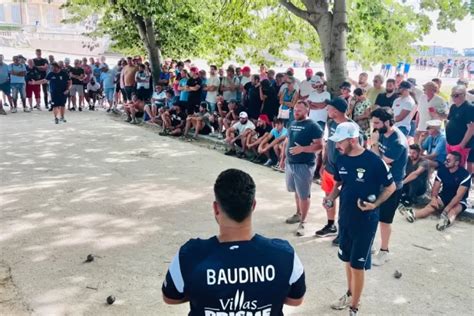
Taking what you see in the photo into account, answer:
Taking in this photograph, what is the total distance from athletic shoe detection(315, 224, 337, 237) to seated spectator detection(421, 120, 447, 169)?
7.82 ft

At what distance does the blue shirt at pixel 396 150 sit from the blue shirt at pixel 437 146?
2.57m

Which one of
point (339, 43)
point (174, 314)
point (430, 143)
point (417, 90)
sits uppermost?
point (339, 43)

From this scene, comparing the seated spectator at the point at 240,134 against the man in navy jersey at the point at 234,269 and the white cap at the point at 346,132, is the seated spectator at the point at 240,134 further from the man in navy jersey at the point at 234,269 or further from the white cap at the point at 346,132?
the man in navy jersey at the point at 234,269

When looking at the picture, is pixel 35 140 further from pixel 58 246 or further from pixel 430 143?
pixel 430 143

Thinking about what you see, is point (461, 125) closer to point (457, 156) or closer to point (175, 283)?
point (457, 156)

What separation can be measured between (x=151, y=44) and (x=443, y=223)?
532 inches

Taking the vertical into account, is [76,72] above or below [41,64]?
below

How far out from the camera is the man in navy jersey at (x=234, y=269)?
218 centimetres

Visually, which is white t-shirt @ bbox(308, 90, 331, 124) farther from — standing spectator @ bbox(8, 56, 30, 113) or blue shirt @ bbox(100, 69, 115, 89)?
standing spectator @ bbox(8, 56, 30, 113)

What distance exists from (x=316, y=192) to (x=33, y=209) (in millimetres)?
4913

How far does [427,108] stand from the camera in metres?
9.70

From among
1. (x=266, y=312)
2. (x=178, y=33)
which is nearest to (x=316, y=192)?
(x=266, y=312)

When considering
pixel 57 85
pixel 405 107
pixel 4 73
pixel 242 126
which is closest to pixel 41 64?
pixel 4 73

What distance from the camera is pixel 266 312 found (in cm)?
227
